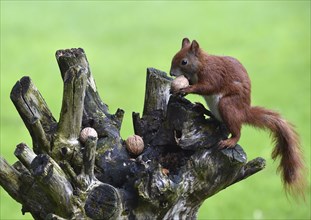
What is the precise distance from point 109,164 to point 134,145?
0.39ft

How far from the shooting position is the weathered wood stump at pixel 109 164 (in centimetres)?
257

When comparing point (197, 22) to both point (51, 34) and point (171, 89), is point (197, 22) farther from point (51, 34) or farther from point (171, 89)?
point (171, 89)

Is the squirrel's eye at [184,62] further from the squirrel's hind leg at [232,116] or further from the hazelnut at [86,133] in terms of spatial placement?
the hazelnut at [86,133]

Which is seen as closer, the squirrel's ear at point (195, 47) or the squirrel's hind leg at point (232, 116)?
the squirrel's hind leg at point (232, 116)

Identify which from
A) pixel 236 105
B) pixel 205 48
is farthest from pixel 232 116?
pixel 205 48

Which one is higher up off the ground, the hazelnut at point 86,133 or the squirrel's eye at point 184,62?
the squirrel's eye at point 184,62

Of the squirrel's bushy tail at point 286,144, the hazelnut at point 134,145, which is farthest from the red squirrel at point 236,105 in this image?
the hazelnut at point 134,145

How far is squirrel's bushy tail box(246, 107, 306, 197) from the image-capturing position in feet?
9.34

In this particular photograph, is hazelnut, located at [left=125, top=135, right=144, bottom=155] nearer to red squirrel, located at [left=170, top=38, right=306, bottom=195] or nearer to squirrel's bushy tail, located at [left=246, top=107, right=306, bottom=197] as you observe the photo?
red squirrel, located at [left=170, top=38, right=306, bottom=195]

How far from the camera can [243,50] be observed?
25.0ft

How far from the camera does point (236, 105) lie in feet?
9.21

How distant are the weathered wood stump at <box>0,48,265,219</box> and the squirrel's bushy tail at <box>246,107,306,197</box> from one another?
0.09 metres

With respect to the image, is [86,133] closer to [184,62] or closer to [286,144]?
[184,62]

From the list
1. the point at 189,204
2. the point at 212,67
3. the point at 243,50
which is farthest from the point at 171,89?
the point at 243,50
